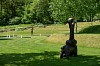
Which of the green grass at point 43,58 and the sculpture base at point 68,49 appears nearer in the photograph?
the green grass at point 43,58

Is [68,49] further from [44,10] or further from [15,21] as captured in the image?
[15,21]

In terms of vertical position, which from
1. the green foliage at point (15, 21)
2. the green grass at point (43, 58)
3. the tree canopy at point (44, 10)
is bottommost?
the green grass at point (43, 58)

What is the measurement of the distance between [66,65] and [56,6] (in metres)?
33.8

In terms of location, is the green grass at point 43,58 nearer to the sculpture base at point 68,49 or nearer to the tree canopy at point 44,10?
the sculpture base at point 68,49

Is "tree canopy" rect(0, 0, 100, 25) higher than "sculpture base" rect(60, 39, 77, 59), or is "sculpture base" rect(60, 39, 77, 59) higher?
"tree canopy" rect(0, 0, 100, 25)

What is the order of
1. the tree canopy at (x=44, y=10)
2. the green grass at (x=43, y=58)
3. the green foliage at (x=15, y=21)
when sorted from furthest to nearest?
the green foliage at (x=15, y=21), the tree canopy at (x=44, y=10), the green grass at (x=43, y=58)

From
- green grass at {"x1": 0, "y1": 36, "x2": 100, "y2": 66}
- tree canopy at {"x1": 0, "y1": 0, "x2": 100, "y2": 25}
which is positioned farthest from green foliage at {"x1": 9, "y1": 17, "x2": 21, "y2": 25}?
green grass at {"x1": 0, "y1": 36, "x2": 100, "y2": 66}

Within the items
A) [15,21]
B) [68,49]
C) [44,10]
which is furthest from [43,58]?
[15,21]

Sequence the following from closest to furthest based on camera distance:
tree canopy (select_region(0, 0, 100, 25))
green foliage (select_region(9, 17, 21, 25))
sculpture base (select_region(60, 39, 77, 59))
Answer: sculpture base (select_region(60, 39, 77, 59)) < tree canopy (select_region(0, 0, 100, 25)) < green foliage (select_region(9, 17, 21, 25))

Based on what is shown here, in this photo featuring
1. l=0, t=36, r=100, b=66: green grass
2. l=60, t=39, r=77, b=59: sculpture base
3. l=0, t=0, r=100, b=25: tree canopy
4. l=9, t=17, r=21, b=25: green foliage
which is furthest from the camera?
l=9, t=17, r=21, b=25: green foliage

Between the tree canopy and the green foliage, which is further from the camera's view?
the green foliage

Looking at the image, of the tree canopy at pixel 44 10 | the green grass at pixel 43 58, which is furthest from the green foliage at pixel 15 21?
the green grass at pixel 43 58

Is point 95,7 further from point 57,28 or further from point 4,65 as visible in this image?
point 4,65

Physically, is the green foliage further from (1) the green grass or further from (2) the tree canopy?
(1) the green grass
